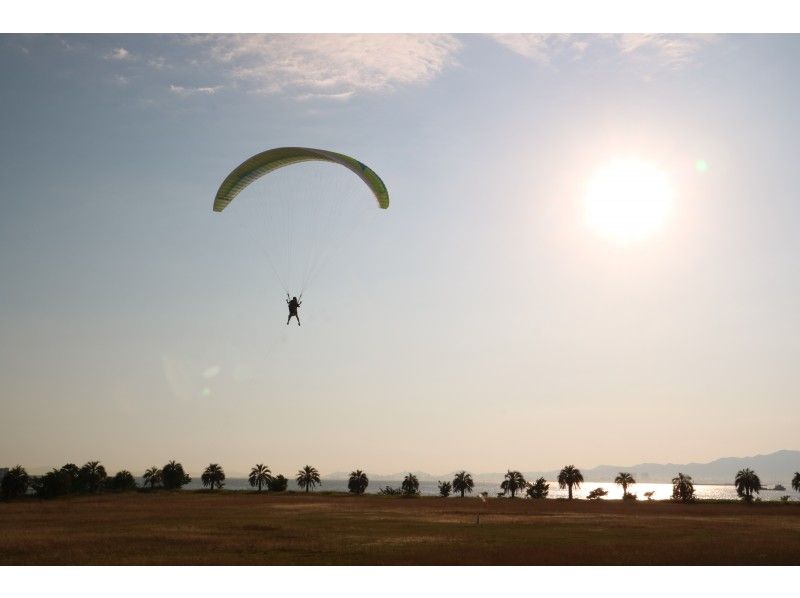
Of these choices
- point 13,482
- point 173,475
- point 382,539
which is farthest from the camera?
point 173,475

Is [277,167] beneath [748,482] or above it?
above

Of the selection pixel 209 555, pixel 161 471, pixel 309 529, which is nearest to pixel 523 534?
pixel 309 529

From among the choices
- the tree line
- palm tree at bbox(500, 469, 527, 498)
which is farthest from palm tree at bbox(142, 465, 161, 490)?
palm tree at bbox(500, 469, 527, 498)

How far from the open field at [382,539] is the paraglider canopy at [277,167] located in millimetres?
14159

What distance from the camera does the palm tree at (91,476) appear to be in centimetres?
9146

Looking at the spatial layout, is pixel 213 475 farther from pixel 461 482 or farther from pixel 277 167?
pixel 277 167

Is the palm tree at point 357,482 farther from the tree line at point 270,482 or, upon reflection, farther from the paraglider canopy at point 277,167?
the paraglider canopy at point 277,167

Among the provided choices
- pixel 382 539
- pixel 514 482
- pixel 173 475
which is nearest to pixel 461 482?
pixel 514 482

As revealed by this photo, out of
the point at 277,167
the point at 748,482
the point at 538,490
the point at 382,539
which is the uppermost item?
the point at 277,167

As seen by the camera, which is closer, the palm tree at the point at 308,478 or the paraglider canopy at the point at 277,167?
the paraglider canopy at the point at 277,167

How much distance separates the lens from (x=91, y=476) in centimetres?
9331

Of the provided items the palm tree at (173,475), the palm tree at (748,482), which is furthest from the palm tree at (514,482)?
the palm tree at (173,475)

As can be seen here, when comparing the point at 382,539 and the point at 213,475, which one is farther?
the point at 213,475

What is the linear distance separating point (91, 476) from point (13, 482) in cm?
2176
